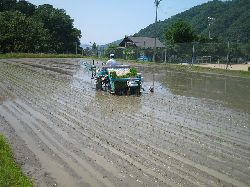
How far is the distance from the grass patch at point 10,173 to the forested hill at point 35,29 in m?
60.6

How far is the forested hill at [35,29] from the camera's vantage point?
Result: 6581cm

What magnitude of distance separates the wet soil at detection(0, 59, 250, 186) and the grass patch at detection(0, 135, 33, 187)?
0.20 meters

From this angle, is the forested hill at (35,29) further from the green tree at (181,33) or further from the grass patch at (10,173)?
the grass patch at (10,173)

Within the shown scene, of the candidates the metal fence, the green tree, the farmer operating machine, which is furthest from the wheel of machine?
the green tree

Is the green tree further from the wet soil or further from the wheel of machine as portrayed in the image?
the wet soil

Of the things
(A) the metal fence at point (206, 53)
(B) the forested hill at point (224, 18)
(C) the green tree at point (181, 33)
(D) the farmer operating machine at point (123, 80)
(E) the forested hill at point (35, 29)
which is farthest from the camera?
(B) the forested hill at point (224, 18)

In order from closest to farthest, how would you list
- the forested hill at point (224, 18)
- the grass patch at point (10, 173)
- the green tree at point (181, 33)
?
the grass patch at point (10, 173) → the green tree at point (181, 33) → the forested hill at point (224, 18)

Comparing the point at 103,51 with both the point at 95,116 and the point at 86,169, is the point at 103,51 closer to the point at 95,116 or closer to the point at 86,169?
the point at 95,116

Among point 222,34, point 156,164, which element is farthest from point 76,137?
point 222,34

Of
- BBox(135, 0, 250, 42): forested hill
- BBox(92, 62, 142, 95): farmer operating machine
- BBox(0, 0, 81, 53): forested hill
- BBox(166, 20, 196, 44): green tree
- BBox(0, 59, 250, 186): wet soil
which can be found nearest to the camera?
BBox(0, 59, 250, 186): wet soil

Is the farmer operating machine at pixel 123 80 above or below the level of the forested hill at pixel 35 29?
below

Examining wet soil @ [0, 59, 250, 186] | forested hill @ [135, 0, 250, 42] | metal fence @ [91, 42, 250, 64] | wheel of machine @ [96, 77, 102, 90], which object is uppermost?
forested hill @ [135, 0, 250, 42]

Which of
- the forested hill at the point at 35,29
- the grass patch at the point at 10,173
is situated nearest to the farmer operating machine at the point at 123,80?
the grass patch at the point at 10,173

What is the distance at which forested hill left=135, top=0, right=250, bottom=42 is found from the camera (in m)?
91.2
